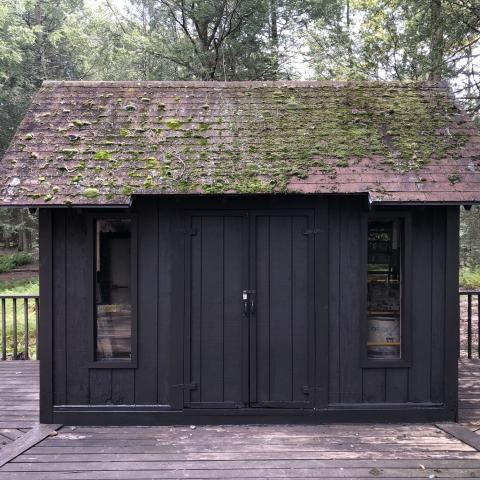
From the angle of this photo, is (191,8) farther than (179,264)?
Yes

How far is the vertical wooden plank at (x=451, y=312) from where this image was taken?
5.47 metres

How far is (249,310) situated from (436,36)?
8017 millimetres

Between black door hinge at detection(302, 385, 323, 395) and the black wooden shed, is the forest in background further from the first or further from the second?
black door hinge at detection(302, 385, 323, 395)

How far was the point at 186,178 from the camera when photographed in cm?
536

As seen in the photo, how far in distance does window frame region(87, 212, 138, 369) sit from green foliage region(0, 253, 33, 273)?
58.0 ft

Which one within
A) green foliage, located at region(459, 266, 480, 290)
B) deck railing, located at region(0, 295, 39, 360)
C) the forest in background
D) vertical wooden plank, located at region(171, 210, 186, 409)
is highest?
the forest in background

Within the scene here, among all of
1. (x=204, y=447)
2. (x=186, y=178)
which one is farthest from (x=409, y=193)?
(x=204, y=447)

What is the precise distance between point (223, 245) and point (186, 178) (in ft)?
2.80

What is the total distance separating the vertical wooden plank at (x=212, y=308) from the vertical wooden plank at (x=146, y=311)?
18.4 inches

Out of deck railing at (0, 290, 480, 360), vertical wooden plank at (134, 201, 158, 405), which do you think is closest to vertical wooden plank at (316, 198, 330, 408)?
vertical wooden plank at (134, 201, 158, 405)

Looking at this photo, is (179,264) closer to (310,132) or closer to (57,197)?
(57,197)

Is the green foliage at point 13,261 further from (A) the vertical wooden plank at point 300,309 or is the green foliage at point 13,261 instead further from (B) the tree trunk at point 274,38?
(A) the vertical wooden plank at point 300,309

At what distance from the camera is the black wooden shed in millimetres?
5500

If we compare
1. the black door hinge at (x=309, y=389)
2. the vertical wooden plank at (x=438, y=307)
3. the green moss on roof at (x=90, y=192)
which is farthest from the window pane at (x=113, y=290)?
the vertical wooden plank at (x=438, y=307)
